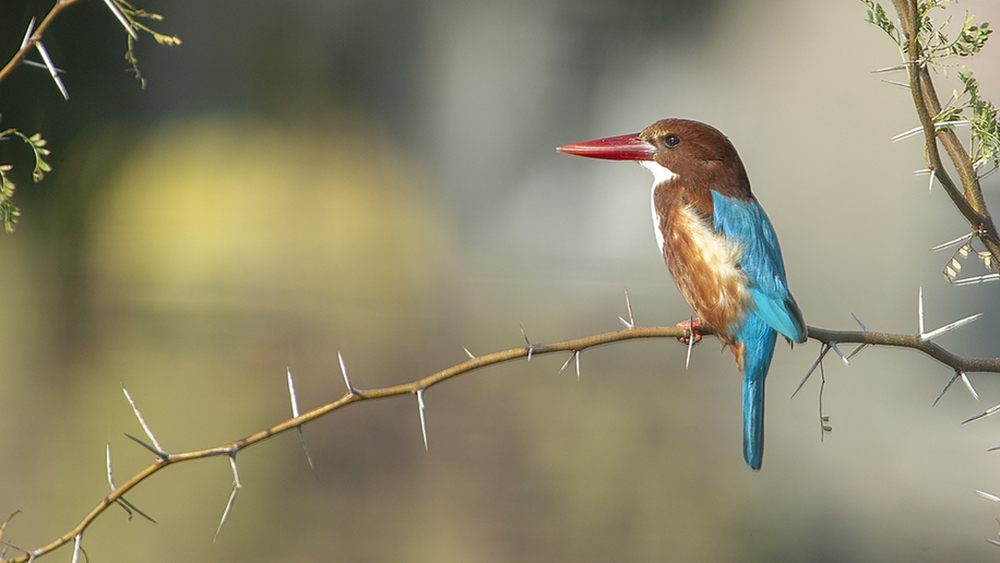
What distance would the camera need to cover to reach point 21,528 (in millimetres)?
4199

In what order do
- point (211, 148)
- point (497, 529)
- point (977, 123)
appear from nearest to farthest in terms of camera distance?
point (977, 123) → point (497, 529) → point (211, 148)

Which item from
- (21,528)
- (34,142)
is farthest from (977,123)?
(21,528)

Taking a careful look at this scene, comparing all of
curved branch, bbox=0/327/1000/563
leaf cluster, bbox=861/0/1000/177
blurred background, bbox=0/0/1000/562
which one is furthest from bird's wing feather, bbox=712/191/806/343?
blurred background, bbox=0/0/1000/562

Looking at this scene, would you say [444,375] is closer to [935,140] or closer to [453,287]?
[935,140]

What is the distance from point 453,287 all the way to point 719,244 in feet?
11.0

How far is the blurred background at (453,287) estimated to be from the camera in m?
3.71

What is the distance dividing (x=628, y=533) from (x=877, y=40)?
2430 mm

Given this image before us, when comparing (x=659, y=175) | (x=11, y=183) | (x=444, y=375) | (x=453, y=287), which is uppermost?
(x=11, y=183)

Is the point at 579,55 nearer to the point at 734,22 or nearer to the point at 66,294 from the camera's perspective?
the point at 734,22

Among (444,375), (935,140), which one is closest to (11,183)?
(444,375)

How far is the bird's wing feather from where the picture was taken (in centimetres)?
122

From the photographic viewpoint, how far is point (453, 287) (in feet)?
15.1

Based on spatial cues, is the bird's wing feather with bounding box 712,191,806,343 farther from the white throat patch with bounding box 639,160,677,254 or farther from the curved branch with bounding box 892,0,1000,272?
the curved branch with bounding box 892,0,1000,272

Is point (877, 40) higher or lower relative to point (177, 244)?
higher
